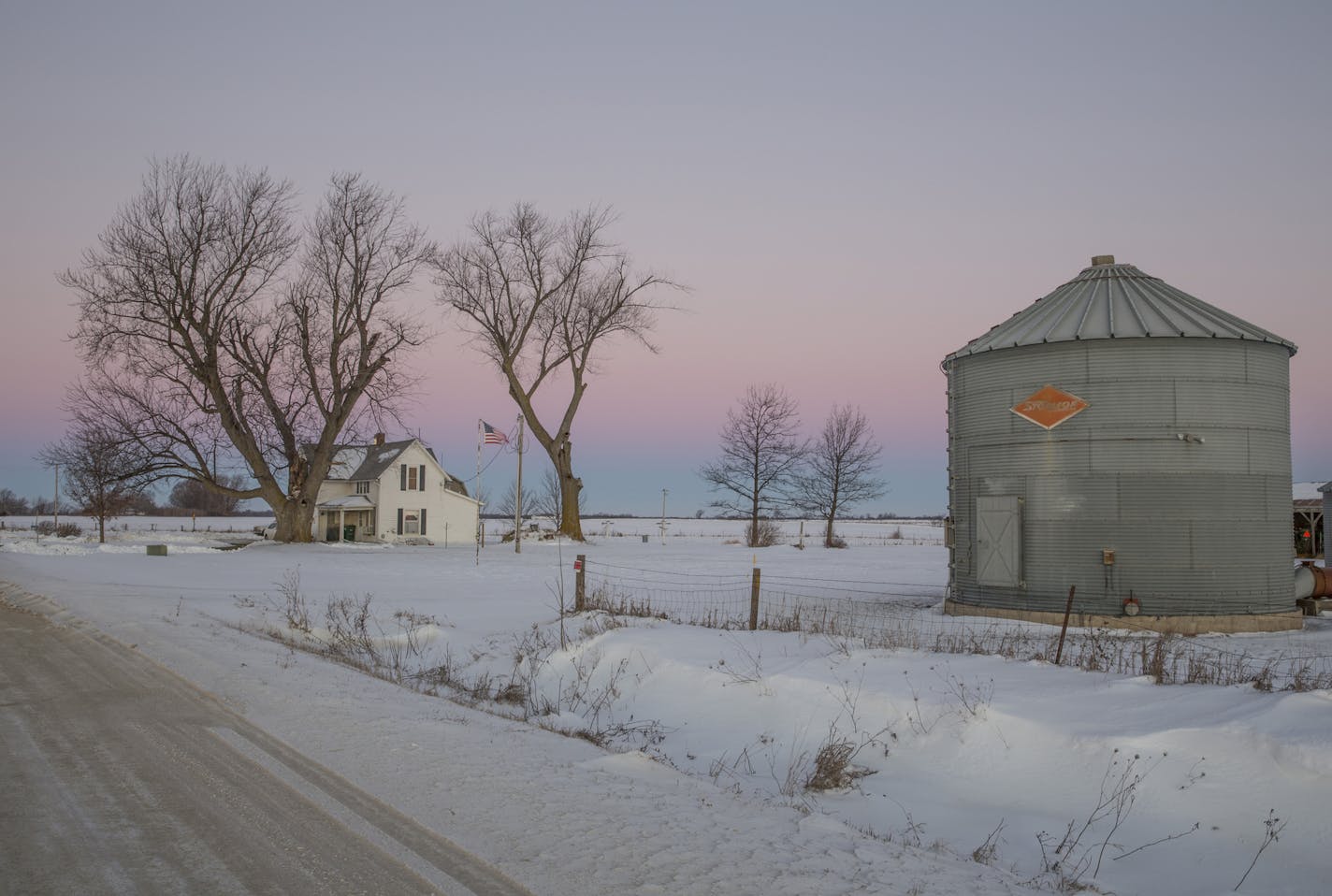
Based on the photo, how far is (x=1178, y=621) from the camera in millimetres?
17516

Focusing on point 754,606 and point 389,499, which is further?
point 389,499

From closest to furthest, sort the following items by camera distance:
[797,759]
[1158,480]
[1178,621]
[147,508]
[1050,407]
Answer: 1. [797,759]
2. [1178,621]
3. [1158,480]
4. [1050,407]
5. [147,508]

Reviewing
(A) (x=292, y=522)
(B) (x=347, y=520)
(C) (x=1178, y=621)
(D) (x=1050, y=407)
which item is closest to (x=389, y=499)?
(B) (x=347, y=520)

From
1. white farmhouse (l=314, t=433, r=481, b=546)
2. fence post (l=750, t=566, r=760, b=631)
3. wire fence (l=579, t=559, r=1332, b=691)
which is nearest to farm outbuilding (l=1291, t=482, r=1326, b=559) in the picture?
wire fence (l=579, t=559, r=1332, b=691)

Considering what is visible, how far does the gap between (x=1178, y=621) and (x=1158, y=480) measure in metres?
2.68

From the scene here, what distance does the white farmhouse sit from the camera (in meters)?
57.6

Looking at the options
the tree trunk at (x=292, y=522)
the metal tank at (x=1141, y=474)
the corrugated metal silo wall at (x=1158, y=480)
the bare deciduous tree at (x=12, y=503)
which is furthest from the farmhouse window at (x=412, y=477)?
the bare deciduous tree at (x=12, y=503)

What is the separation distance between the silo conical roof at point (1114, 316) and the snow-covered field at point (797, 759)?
33.4 ft

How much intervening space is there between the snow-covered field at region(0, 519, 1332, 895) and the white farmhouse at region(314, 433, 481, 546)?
4473 centimetres

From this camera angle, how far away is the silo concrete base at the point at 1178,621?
17.3 metres

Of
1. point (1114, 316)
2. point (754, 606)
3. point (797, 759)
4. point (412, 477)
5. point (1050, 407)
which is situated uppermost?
point (1114, 316)

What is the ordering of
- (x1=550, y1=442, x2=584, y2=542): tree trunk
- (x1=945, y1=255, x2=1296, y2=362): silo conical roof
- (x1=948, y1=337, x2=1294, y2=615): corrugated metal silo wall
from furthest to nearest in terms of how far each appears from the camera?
1. (x1=550, y1=442, x2=584, y2=542): tree trunk
2. (x1=945, y1=255, x2=1296, y2=362): silo conical roof
3. (x1=948, y1=337, x2=1294, y2=615): corrugated metal silo wall

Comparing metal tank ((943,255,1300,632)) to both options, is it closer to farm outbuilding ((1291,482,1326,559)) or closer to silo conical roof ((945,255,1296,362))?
silo conical roof ((945,255,1296,362))

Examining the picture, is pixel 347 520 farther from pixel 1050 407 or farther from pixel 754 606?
pixel 754 606
